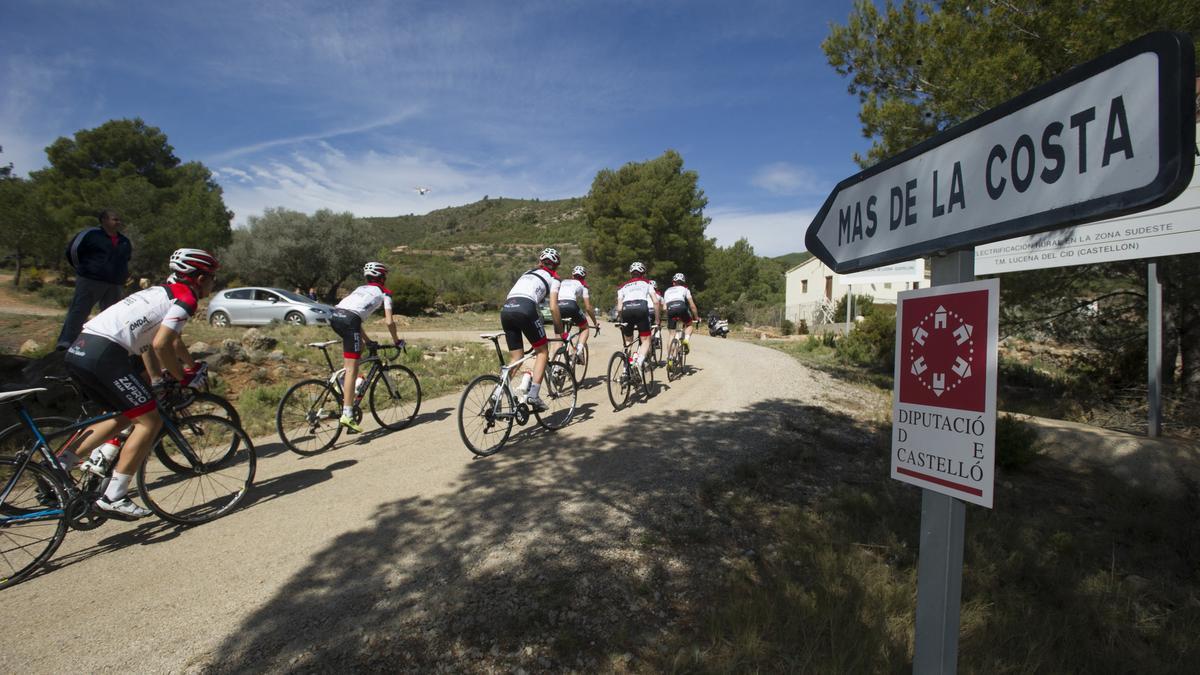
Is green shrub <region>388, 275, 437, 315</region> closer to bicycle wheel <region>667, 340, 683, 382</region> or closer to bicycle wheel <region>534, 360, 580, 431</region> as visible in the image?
bicycle wheel <region>667, 340, 683, 382</region>

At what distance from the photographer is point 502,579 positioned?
302cm

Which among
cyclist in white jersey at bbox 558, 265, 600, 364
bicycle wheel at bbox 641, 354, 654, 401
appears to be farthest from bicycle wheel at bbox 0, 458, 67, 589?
bicycle wheel at bbox 641, 354, 654, 401

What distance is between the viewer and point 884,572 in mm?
3242

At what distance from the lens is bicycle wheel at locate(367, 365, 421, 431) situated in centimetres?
652

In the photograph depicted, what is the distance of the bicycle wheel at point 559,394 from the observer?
654 centimetres

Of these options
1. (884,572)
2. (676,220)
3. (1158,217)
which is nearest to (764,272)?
(676,220)

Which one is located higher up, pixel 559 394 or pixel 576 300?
pixel 576 300

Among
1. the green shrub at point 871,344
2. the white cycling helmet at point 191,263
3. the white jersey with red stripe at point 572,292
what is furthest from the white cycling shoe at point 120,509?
the green shrub at point 871,344

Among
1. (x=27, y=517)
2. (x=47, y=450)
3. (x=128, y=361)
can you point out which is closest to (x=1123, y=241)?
(x=128, y=361)

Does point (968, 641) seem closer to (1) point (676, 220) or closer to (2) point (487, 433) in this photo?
(2) point (487, 433)

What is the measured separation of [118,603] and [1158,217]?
32.9ft

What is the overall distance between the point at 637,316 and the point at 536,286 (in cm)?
295

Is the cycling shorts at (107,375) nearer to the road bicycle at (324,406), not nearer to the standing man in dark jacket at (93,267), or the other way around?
the road bicycle at (324,406)

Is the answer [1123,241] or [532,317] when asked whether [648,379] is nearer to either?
[532,317]
